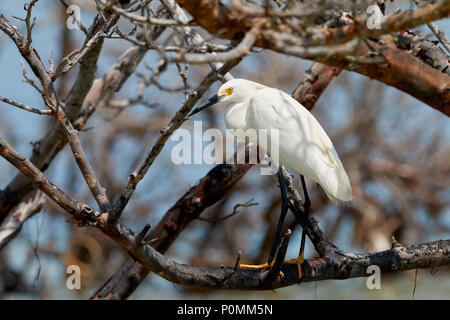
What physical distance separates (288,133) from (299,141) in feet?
0.25

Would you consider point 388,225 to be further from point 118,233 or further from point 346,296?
point 118,233

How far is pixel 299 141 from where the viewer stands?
3043mm

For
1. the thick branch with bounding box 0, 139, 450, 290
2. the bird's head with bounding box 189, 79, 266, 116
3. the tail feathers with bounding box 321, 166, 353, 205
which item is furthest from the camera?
the bird's head with bounding box 189, 79, 266, 116

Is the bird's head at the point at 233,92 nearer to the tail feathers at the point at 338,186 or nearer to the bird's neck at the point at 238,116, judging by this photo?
the bird's neck at the point at 238,116

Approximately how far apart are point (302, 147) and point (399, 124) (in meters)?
5.95

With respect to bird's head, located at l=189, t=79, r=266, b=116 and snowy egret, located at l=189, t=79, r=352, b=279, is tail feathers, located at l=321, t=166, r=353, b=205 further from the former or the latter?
bird's head, located at l=189, t=79, r=266, b=116

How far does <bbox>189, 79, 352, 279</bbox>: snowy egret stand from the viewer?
9.68 ft

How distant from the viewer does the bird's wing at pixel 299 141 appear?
295 centimetres

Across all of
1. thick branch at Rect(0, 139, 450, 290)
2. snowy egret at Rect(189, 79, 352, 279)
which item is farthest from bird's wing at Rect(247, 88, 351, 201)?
thick branch at Rect(0, 139, 450, 290)

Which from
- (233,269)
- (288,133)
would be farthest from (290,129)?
(233,269)

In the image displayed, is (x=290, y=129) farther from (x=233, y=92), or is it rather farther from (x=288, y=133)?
(x=233, y=92)

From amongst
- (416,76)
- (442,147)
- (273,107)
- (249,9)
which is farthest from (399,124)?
(249,9)

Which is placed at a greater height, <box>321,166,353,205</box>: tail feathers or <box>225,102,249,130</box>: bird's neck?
<box>225,102,249,130</box>: bird's neck

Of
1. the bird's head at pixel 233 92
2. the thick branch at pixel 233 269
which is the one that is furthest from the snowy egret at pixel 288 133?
the thick branch at pixel 233 269
